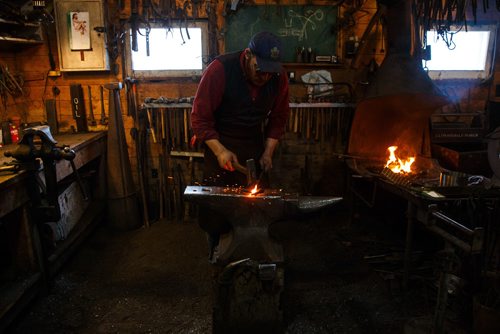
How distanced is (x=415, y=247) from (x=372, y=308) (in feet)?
4.30

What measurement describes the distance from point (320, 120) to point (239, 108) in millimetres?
2066

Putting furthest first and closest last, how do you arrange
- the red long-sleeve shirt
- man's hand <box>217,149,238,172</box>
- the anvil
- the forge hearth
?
the forge hearth, the red long-sleeve shirt, man's hand <box>217,149,238,172</box>, the anvil

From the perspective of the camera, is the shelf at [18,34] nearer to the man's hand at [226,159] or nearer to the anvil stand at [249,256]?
the man's hand at [226,159]

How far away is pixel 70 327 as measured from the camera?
286 centimetres

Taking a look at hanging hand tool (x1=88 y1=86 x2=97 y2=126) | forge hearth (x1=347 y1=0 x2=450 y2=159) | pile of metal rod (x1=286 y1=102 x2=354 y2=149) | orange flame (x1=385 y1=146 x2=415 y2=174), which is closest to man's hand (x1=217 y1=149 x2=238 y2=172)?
orange flame (x1=385 y1=146 x2=415 y2=174)

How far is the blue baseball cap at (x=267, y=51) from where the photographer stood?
2668 mm

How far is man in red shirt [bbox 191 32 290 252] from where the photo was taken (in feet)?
9.00

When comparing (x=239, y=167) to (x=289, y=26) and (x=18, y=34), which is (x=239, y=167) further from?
(x=18, y=34)

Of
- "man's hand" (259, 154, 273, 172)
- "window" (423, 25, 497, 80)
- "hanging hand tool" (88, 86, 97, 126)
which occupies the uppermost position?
"window" (423, 25, 497, 80)

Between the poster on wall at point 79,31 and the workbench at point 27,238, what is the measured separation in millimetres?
1112

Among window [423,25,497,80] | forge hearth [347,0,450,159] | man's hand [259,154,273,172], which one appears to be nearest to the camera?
man's hand [259,154,273,172]

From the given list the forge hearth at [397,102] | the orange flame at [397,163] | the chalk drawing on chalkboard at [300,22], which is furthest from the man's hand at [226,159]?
the chalk drawing on chalkboard at [300,22]

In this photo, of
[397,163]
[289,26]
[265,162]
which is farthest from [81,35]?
[397,163]

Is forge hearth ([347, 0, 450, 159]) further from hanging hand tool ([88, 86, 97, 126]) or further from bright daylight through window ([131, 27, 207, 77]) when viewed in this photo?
hanging hand tool ([88, 86, 97, 126])
